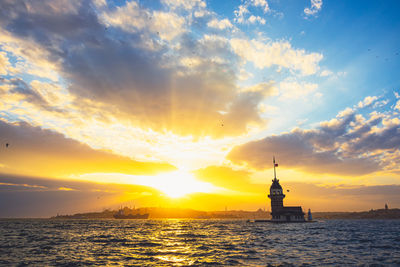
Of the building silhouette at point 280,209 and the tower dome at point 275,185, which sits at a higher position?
the tower dome at point 275,185

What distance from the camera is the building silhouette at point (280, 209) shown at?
13562 cm

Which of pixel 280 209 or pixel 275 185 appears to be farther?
pixel 275 185

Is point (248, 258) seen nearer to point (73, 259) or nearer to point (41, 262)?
point (73, 259)

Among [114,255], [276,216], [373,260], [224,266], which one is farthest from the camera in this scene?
[276,216]

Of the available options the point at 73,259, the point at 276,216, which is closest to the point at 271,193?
the point at 276,216

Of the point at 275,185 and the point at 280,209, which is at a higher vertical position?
the point at 275,185

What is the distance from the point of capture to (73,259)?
26.0m

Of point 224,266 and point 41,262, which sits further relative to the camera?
point 41,262

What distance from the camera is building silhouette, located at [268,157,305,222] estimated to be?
135625mm

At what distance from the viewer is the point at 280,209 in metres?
142

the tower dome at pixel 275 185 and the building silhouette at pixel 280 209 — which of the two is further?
the tower dome at pixel 275 185

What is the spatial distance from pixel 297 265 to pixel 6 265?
2688 centimetres

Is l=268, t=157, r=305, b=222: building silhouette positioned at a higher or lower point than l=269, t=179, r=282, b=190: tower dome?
lower

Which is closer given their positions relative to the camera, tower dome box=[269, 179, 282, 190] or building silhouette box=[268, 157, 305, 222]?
building silhouette box=[268, 157, 305, 222]
